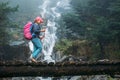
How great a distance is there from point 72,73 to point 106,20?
17.4 meters

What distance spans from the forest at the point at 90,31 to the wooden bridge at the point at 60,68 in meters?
15.8

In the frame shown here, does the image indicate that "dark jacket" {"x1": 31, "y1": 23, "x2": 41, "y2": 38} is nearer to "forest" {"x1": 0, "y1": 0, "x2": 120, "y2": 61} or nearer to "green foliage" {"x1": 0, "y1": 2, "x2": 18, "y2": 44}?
"forest" {"x1": 0, "y1": 0, "x2": 120, "y2": 61}

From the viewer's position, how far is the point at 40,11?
148 feet

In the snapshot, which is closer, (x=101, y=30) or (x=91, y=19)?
(x=101, y=30)

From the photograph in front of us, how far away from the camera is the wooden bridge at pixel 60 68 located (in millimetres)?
8469

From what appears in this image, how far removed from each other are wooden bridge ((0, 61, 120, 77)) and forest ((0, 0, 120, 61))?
52.0ft

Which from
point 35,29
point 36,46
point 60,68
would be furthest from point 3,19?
point 60,68

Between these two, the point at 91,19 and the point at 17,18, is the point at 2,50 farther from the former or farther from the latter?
the point at 17,18

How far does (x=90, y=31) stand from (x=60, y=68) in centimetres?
1847

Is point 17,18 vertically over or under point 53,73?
under

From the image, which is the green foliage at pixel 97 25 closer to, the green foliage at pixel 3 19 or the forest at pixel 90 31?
the forest at pixel 90 31

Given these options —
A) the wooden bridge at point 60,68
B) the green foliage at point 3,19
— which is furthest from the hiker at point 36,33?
the green foliage at point 3,19

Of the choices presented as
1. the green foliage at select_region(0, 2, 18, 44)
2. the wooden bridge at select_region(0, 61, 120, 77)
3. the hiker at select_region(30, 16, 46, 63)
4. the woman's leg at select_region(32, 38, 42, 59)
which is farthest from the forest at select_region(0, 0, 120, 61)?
the wooden bridge at select_region(0, 61, 120, 77)

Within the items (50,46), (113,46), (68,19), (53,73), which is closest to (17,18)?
(50,46)
